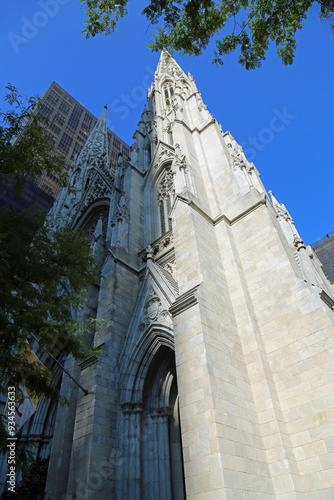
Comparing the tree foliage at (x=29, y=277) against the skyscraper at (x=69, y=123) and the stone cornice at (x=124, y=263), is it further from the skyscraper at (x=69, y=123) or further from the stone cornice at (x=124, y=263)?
the skyscraper at (x=69, y=123)

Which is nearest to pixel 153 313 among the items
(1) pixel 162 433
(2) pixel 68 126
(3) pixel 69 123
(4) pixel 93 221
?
(1) pixel 162 433

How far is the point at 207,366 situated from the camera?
277 inches

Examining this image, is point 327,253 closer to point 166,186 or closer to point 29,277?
point 166,186

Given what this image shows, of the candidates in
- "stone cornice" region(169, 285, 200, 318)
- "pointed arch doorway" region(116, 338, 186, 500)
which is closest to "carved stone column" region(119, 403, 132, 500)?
"pointed arch doorway" region(116, 338, 186, 500)

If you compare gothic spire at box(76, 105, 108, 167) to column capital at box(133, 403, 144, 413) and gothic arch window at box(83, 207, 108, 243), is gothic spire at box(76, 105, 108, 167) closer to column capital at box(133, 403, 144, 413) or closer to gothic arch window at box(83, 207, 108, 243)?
gothic arch window at box(83, 207, 108, 243)

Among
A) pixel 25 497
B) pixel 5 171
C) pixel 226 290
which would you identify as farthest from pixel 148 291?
pixel 25 497

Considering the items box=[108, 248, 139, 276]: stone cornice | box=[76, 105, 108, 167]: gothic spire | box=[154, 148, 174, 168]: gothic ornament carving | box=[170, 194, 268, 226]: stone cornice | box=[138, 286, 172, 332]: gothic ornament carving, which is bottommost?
box=[138, 286, 172, 332]: gothic ornament carving

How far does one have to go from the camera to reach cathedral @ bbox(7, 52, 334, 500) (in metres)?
6.60

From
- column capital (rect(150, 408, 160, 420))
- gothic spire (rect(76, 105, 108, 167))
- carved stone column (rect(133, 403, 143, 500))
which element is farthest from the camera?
gothic spire (rect(76, 105, 108, 167))

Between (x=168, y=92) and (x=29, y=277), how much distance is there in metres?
23.6

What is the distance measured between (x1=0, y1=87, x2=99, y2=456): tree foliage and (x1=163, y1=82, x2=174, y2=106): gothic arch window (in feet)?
60.2

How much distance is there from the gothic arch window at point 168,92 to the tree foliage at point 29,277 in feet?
60.2

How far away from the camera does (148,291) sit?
11992 millimetres

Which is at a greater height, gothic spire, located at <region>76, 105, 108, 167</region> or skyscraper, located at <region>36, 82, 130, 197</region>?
skyscraper, located at <region>36, 82, 130, 197</region>
